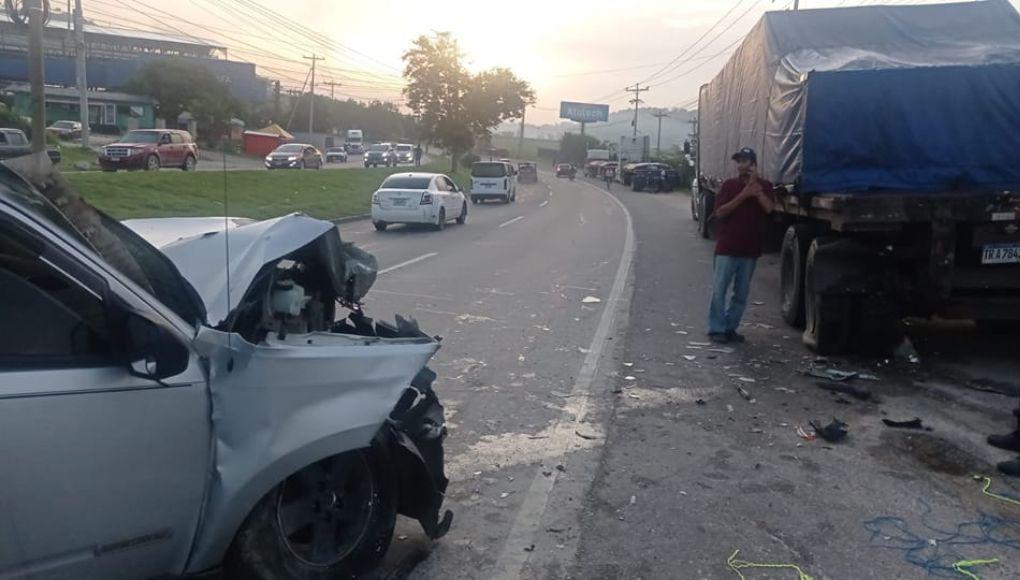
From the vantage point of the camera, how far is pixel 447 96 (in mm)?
63750

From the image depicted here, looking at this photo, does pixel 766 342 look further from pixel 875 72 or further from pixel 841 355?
pixel 875 72

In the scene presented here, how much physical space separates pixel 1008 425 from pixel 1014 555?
8.50 ft

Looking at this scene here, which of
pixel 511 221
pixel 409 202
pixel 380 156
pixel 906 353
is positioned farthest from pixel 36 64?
pixel 380 156

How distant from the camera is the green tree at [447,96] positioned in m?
63.2

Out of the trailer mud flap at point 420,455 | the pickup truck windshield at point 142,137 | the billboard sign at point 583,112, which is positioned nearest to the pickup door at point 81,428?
the trailer mud flap at point 420,455

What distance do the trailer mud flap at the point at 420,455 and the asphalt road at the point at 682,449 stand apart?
261 mm

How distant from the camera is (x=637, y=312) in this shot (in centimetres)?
1205

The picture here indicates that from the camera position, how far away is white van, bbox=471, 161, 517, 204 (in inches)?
1631

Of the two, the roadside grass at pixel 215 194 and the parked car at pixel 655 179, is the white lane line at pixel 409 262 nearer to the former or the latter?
the roadside grass at pixel 215 194

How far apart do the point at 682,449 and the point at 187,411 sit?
3882 millimetres

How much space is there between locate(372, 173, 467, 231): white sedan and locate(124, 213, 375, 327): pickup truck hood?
62.0ft

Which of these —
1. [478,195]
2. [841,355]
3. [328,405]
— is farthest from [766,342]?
[478,195]

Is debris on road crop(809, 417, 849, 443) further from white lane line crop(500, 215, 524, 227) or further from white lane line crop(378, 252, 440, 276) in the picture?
white lane line crop(500, 215, 524, 227)

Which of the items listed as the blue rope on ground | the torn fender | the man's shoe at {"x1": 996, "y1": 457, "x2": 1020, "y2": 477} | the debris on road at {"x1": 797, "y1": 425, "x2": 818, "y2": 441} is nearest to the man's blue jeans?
the debris on road at {"x1": 797, "y1": 425, "x2": 818, "y2": 441}
